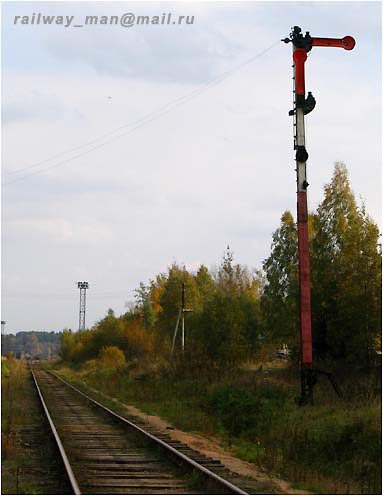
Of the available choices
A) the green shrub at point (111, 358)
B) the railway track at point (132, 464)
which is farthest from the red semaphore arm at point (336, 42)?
→ the green shrub at point (111, 358)

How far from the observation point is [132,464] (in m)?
11.6

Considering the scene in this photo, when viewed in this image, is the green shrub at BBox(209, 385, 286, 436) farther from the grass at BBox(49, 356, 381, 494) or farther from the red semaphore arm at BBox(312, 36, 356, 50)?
the red semaphore arm at BBox(312, 36, 356, 50)

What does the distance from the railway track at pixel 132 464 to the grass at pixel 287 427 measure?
4.72ft

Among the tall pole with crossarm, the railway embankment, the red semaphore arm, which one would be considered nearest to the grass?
the tall pole with crossarm

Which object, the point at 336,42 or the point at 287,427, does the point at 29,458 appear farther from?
the point at 336,42

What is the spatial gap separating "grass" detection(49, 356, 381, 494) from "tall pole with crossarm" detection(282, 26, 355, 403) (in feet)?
3.93

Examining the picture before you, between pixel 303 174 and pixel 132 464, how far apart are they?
1092cm

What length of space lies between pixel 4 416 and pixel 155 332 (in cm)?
4291

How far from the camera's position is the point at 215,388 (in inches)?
889

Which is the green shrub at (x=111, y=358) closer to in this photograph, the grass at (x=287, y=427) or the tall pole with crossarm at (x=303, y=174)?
the grass at (x=287, y=427)

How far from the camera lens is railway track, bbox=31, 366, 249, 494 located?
9.62 meters

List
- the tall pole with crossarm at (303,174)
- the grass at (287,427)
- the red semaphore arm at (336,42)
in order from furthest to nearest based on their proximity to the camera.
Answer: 1. the red semaphore arm at (336,42)
2. the tall pole with crossarm at (303,174)
3. the grass at (287,427)

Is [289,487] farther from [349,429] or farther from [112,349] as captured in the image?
[112,349]

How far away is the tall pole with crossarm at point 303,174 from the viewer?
18953 mm
